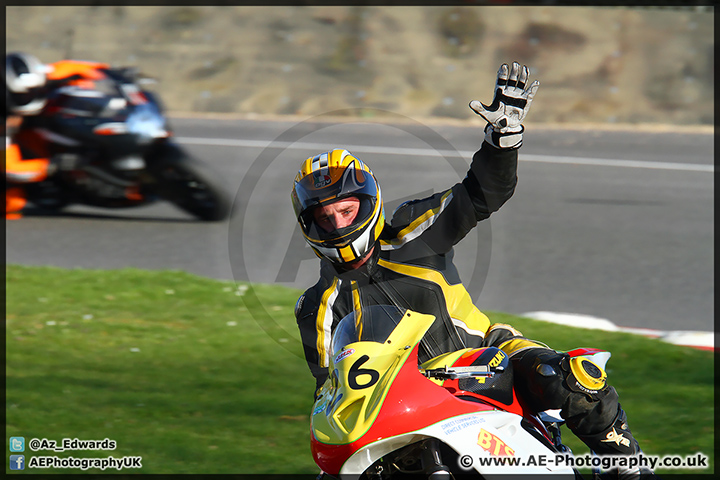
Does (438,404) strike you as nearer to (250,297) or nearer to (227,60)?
(250,297)

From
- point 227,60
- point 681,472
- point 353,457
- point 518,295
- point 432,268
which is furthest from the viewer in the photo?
point 227,60

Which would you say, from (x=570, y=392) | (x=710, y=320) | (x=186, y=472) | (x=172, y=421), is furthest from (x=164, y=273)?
(x=570, y=392)

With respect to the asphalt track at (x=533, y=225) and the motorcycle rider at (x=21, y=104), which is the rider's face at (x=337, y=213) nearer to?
the asphalt track at (x=533, y=225)

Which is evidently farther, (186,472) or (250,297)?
(250,297)

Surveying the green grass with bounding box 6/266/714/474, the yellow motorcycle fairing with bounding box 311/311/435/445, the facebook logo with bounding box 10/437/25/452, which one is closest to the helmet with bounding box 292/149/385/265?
the yellow motorcycle fairing with bounding box 311/311/435/445

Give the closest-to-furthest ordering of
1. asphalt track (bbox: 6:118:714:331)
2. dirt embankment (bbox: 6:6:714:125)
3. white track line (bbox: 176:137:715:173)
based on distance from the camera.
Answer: asphalt track (bbox: 6:118:714:331) < white track line (bbox: 176:137:715:173) < dirt embankment (bbox: 6:6:714:125)

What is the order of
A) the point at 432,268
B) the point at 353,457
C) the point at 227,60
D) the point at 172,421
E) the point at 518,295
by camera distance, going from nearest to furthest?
the point at 353,457 → the point at 432,268 → the point at 172,421 → the point at 518,295 → the point at 227,60

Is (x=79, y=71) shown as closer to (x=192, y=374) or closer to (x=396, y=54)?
(x=192, y=374)

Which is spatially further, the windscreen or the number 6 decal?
the windscreen

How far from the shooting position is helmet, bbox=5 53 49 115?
1088 cm

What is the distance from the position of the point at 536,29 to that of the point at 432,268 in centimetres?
1284

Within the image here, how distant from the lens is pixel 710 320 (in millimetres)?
8203

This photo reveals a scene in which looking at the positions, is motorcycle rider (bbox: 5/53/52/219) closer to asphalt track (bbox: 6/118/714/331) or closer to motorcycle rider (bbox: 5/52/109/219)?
motorcycle rider (bbox: 5/52/109/219)

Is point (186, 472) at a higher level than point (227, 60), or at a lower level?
lower
